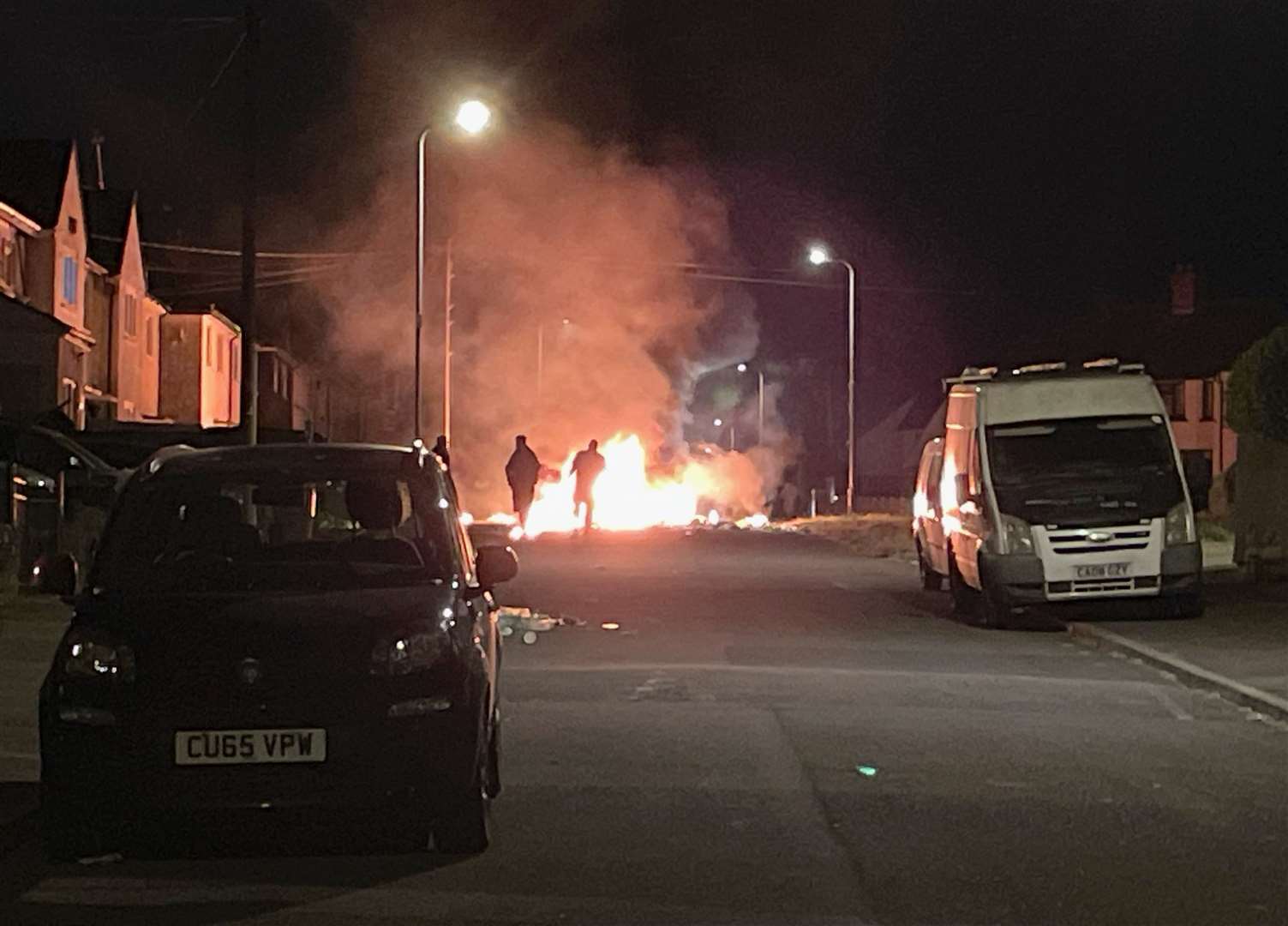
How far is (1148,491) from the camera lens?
63.4ft

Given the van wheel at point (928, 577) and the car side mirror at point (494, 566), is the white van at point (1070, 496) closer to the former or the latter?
the van wheel at point (928, 577)

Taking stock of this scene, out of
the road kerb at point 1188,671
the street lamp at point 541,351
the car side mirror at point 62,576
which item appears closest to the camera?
the car side mirror at point 62,576

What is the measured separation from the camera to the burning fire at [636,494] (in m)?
43.0

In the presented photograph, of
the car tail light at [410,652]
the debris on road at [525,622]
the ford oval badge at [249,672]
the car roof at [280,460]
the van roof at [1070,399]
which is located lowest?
the debris on road at [525,622]

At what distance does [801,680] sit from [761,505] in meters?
38.8

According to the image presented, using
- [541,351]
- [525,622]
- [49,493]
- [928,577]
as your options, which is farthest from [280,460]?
[541,351]

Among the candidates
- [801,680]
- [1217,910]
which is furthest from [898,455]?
[1217,910]

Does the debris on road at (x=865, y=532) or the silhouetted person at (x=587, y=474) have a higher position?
the silhouetted person at (x=587, y=474)

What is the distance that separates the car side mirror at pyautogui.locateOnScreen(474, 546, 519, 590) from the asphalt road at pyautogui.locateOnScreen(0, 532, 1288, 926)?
41.7 inches

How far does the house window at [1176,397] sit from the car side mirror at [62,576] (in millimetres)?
63588

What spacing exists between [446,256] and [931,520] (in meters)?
24.9

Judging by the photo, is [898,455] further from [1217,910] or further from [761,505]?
[1217,910]

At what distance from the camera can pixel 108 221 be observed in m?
50.9

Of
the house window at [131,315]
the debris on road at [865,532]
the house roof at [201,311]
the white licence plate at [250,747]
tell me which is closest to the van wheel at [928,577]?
the debris on road at [865,532]
